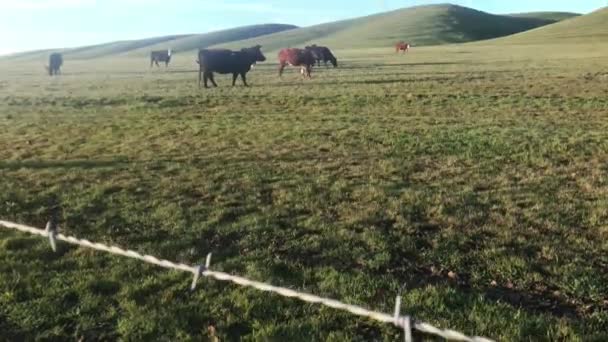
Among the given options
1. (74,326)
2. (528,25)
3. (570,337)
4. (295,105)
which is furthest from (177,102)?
(528,25)

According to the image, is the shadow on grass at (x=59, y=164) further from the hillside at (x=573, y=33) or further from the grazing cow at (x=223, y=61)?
the hillside at (x=573, y=33)

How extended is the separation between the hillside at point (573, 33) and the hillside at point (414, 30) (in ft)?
74.5

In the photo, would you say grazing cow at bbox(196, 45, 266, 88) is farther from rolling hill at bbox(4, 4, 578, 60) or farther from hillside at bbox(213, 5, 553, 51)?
hillside at bbox(213, 5, 553, 51)

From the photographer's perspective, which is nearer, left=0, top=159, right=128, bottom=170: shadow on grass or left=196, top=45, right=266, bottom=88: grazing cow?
left=0, top=159, right=128, bottom=170: shadow on grass

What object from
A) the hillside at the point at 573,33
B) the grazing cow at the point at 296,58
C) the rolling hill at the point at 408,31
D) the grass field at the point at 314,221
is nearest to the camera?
the grass field at the point at 314,221

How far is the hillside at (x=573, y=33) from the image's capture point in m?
91.2

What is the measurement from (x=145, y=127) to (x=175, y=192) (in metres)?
8.55

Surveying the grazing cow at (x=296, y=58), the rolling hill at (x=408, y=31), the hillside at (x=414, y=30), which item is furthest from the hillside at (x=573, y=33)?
the grazing cow at (x=296, y=58)

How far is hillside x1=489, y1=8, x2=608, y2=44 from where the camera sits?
9125 cm

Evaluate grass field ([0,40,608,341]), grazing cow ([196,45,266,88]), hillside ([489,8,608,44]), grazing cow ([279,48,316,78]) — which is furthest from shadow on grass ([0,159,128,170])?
hillside ([489,8,608,44])

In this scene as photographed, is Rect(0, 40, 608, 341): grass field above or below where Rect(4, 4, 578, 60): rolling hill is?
below

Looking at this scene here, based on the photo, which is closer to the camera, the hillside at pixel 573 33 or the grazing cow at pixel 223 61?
the grazing cow at pixel 223 61

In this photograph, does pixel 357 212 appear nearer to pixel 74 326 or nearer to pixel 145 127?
pixel 74 326

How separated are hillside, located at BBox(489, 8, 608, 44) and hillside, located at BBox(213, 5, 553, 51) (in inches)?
894
